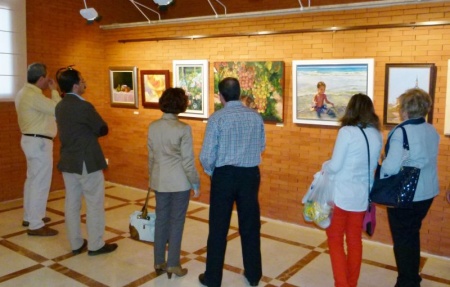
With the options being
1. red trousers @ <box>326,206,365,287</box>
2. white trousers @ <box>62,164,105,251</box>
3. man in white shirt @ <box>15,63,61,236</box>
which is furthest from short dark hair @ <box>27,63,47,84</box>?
red trousers @ <box>326,206,365,287</box>

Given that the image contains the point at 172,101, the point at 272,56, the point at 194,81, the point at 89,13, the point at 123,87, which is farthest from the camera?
the point at 123,87

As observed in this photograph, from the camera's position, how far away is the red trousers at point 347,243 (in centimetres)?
323

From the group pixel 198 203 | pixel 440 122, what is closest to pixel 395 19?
A: pixel 440 122

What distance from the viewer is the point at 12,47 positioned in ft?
20.3

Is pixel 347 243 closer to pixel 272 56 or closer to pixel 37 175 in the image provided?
pixel 272 56

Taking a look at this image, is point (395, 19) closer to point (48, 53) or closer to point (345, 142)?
point (345, 142)

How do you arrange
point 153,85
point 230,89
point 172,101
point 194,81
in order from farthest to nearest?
point 153,85, point 194,81, point 172,101, point 230,89

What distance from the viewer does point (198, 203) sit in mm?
6211

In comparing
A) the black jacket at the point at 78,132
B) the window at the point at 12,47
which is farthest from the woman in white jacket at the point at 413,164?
the window at the point at 12,47

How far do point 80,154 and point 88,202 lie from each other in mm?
476

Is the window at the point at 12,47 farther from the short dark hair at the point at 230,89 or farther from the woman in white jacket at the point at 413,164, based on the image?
the woman in white jacket at the point at 413,164

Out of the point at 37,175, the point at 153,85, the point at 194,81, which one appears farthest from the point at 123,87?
the point at 37,175

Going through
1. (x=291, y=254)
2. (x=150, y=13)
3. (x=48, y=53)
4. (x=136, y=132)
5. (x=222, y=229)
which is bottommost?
(x=291, y=254)

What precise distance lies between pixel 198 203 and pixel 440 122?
3.22 metres
